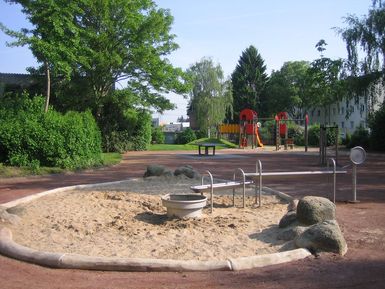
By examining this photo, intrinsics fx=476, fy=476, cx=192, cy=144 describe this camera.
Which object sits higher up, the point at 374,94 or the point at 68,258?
the point at 374,94

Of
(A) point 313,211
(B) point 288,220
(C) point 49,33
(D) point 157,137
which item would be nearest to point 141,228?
(B) point 288,220

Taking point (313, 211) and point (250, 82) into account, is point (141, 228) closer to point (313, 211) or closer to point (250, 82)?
point (313, 211)

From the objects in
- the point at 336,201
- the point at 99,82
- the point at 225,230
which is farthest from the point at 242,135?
the point at 225,230

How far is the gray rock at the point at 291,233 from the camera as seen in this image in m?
6.93

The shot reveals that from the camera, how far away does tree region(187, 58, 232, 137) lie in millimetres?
67500

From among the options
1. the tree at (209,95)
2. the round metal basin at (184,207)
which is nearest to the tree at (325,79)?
the round metal basin at (184,207)

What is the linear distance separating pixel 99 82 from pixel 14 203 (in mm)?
22270

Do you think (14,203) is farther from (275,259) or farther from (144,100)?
(144,100)

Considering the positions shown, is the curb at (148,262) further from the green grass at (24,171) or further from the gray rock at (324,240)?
the green grass at (24,171)

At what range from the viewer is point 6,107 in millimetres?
18781

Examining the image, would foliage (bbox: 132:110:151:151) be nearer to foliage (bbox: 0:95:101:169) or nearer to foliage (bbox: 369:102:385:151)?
foliage (bbox: 0:95:101:169)

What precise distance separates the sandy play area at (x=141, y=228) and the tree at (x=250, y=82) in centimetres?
6890

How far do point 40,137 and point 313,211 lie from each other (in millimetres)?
12506

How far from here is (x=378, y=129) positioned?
115 feet
